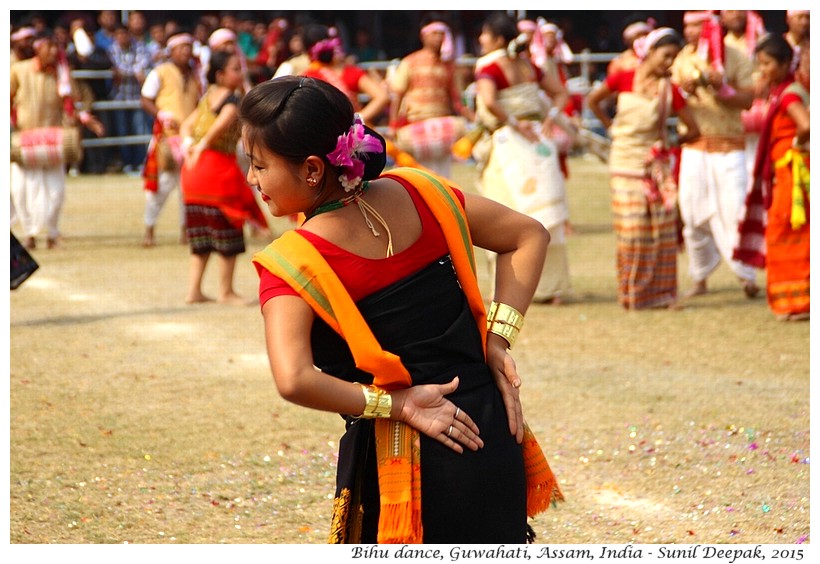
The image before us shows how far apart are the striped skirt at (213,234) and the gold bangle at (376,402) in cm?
532

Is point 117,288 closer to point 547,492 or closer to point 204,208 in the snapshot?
point 204,208

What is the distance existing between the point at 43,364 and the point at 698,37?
4777 millimetres

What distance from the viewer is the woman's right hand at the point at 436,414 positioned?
2240 mm

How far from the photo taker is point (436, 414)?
2.26m

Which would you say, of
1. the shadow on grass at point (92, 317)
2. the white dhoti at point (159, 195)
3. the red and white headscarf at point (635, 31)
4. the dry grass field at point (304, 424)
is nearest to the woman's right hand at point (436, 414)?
the dry grass field at point (304, 424)

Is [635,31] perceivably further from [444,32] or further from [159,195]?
[159,195]

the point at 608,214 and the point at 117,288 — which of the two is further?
the point at 608,214

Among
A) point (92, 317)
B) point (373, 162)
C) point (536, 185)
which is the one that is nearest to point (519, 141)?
point (536, 185)

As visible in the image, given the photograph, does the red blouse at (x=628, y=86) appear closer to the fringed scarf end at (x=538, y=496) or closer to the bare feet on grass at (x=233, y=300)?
the bare feet on grass at (x=233, y=300)

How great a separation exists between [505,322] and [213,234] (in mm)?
5159

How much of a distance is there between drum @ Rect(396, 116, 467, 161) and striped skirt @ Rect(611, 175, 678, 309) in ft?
7.99

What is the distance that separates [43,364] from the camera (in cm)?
588

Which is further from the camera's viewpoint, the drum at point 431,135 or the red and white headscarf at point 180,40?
the red and white headscarf at point 180,40

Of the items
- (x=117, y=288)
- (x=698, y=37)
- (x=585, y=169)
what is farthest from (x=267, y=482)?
(x=585, y=169)
